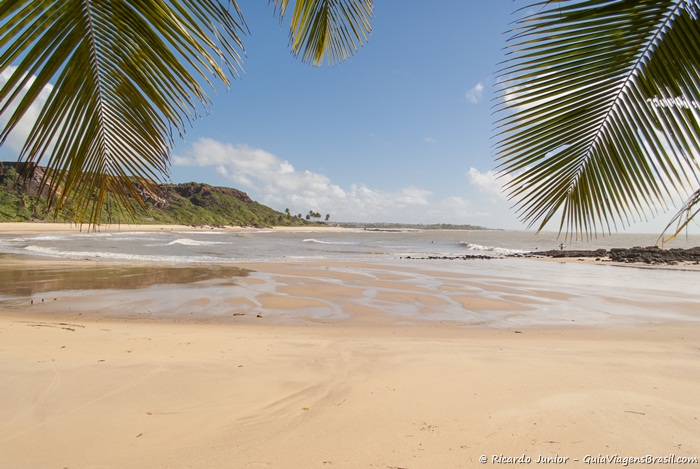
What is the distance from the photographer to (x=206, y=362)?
17.4ft

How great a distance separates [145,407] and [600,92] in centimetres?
421

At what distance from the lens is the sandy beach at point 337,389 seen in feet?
10.3

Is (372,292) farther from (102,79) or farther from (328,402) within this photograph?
(102,79)

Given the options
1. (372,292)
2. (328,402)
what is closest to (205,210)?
(372,292)

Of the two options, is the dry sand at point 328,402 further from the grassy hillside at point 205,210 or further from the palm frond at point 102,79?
the grassy hillside at point 205,210

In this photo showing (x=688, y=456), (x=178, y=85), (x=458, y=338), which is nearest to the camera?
(x=178, y=85)

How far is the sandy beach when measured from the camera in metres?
3.15

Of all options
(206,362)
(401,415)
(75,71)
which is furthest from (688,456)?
(206,362)

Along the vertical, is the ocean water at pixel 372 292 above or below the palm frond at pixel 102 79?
below

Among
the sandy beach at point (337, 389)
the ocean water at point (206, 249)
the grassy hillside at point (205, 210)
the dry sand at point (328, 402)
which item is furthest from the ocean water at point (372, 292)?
the grassy hillside at point (205, 210)

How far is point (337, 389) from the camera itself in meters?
4.51

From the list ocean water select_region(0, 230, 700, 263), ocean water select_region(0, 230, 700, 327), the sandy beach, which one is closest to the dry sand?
the sandy beach

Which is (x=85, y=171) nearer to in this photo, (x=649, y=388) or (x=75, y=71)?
(x=75, y=71)

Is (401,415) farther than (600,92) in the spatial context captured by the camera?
Yes
